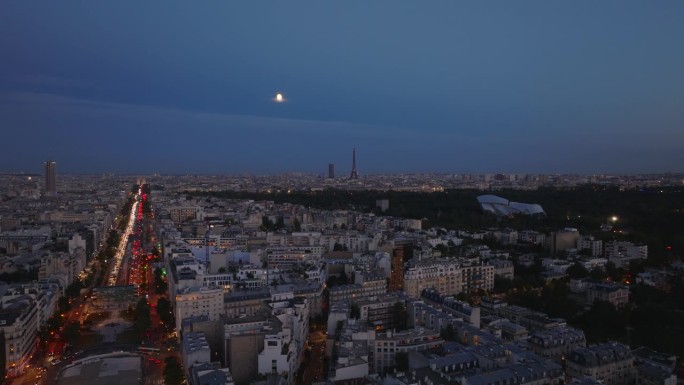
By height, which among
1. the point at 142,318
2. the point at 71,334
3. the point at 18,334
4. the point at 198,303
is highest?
the point at 198,303

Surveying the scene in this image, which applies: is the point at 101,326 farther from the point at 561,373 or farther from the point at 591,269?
the point at 591,269

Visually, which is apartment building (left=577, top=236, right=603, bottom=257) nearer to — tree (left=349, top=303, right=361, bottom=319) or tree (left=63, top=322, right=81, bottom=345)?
→ tree (left=349, top=303, right=361, bottom=319)

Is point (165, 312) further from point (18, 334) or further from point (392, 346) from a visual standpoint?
point (392, 346)

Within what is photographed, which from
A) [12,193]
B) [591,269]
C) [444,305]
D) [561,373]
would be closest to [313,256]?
[444,305]

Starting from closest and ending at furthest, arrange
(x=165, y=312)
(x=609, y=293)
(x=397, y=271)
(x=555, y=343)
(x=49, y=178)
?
1. (x=555, y=343)
2. (x=165, y=312)
3. (x=609, y=293)
4. (x=397, y=271)
5. (x=49, y=178)

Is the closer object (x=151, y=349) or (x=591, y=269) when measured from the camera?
(x=151, y=349)

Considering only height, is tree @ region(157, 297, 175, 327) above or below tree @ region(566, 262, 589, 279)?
below

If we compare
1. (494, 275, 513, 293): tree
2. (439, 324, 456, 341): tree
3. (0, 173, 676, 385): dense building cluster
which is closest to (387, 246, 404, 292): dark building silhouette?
(0, 173, 676, 385): dense building cluster

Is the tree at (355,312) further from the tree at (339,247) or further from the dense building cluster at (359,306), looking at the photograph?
the tree at (339,247)

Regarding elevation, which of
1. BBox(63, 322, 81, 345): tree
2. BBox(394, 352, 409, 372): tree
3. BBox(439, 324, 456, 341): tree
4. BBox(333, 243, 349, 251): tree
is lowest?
BBox(63, 322, 81, 345): tree

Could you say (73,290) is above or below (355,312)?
below

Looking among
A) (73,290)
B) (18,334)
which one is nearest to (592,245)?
(73,290)
